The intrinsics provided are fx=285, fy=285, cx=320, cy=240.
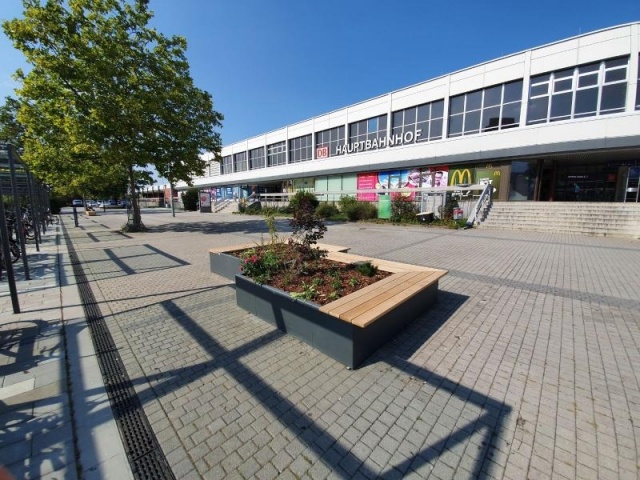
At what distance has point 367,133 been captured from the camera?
2642 centimetres

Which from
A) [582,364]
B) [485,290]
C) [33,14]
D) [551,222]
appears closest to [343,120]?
[551,222]

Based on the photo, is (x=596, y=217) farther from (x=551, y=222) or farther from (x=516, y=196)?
(x=516, y=196)

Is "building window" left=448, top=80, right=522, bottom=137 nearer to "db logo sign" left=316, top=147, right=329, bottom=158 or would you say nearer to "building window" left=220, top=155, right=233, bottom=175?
"db logo sign" left=316, top=147, right=329, bottom=158

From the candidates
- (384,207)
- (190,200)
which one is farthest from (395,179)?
(190,200)

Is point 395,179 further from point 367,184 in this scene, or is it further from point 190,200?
point 190,200

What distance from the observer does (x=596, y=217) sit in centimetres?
1315

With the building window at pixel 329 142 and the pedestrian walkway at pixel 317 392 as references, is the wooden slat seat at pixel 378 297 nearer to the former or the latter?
the pedestrian walkway at pixel 317 392

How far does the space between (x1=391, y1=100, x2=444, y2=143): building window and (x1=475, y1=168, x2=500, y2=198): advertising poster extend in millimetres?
4406

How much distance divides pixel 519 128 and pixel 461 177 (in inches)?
168

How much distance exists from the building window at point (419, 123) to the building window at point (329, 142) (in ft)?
20.5

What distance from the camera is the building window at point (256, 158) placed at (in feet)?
130

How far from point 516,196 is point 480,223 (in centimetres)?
499

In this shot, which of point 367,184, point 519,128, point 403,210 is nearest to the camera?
point 519,128

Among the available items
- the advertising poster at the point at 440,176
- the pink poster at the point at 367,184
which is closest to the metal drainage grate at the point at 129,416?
the advertising poster at the point at 440,176
